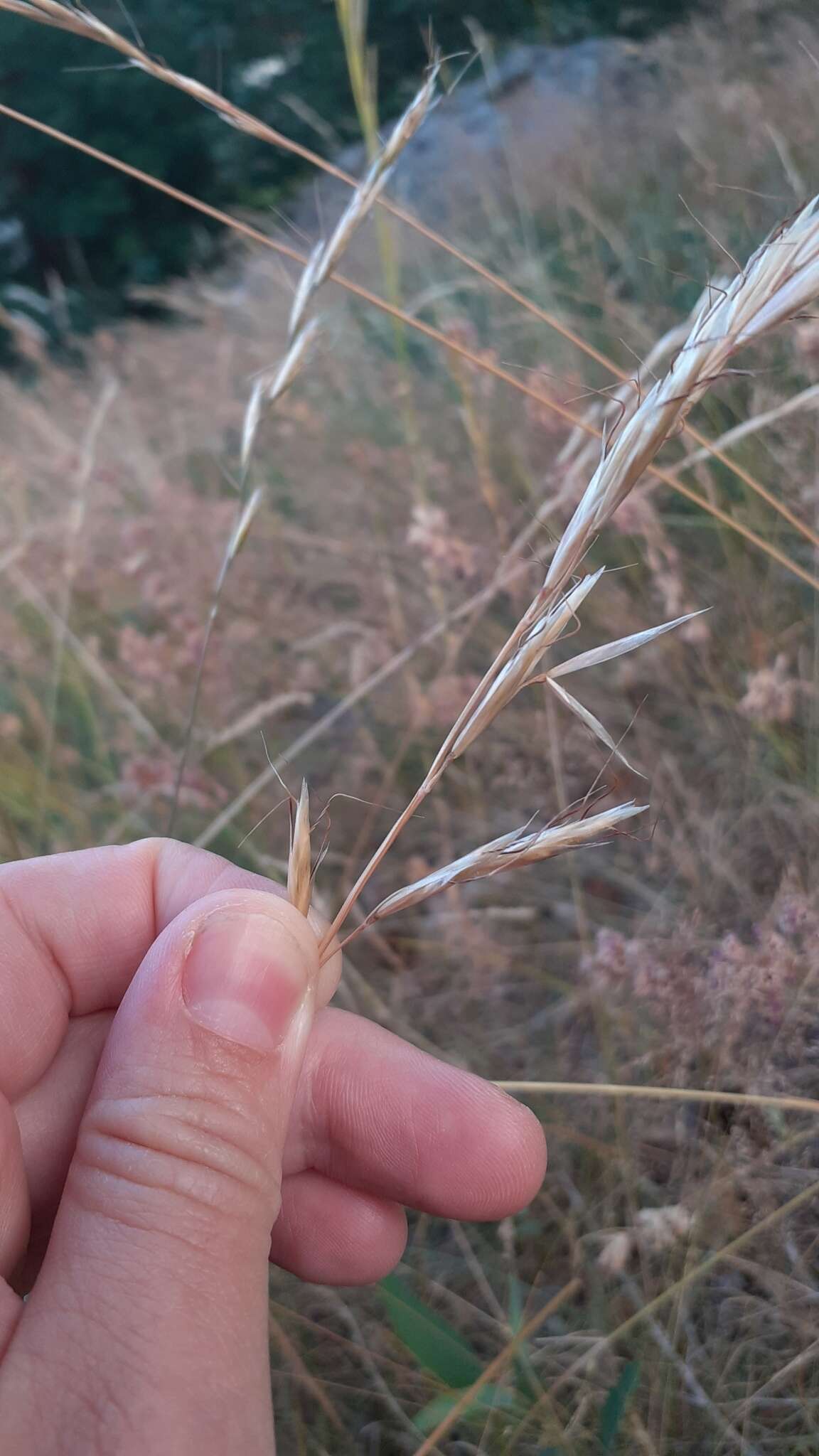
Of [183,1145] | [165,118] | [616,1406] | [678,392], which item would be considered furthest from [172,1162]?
[165,118]

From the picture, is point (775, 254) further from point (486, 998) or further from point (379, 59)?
point (379, 59)

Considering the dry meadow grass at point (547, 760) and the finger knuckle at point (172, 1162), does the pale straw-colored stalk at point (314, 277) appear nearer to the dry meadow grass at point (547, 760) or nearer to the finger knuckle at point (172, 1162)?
the dry meadow grass at point (547, 760)

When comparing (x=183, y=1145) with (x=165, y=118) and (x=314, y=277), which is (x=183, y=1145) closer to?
(x=314, y=277)

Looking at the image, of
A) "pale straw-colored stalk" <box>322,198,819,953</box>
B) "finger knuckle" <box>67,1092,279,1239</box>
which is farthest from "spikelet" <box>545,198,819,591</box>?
"finger knuckle" <box>67,1092,279,1239</box>

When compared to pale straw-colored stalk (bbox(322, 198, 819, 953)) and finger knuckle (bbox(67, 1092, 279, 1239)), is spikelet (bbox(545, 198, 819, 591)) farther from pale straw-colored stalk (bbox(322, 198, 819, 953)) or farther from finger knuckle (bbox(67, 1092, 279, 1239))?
finger knuckle (bbox(67, 1092, 279, 1239))

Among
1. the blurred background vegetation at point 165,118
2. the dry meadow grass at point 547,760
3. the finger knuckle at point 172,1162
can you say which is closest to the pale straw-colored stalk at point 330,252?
the dry meadow grass at point 547,760

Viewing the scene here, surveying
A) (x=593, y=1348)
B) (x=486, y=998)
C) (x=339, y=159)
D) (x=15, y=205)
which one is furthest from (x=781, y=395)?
(x=15, y=205)

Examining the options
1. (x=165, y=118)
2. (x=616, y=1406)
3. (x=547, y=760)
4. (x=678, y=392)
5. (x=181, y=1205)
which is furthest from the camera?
(x=165, y=118)
